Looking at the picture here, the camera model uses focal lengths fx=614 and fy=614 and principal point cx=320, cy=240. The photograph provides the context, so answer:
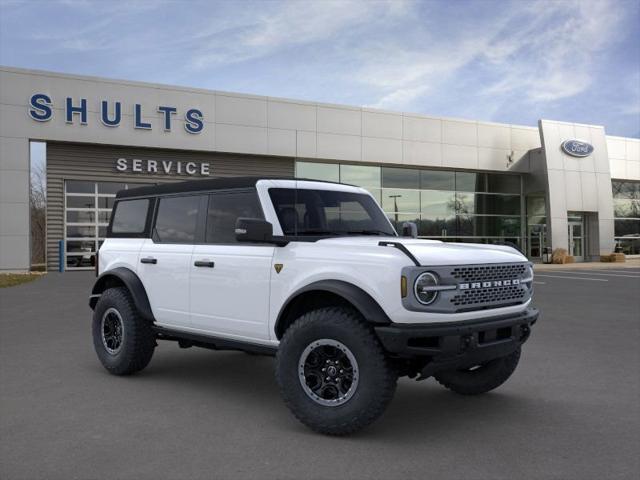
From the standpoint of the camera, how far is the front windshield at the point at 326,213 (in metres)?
5.19

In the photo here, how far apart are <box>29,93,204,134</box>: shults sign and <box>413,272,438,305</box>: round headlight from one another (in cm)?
2176

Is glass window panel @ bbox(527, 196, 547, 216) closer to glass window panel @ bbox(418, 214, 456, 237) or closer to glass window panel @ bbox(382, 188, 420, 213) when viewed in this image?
glass window panel @ bbox(418, 214, 456, 237)

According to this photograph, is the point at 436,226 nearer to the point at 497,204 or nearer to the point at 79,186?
the point at 497,204

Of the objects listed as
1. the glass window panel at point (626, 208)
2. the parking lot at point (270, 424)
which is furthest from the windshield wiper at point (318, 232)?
the glass window panel at point (626, 208)

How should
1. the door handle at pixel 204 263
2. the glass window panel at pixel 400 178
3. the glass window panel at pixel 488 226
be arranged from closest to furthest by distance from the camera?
the door handle at pixel 204 263
the glass window panel at pixel 400 178
the glass window panel at pixel 488 226

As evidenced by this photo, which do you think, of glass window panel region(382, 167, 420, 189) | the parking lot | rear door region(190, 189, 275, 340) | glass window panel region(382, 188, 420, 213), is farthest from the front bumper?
glass window panel region(382, 167, 420, 189)

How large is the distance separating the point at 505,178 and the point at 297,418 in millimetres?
30903

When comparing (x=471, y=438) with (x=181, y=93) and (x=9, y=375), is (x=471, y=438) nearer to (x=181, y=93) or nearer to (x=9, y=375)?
(x=9, y=375)

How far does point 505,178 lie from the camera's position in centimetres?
3322

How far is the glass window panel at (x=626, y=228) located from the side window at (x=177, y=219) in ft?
115

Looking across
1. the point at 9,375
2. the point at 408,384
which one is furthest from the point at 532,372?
the point at 9,375

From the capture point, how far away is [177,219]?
5930 mm

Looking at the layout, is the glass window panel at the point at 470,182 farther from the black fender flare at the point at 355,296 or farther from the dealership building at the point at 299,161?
the black fender flare at the point at 355,296

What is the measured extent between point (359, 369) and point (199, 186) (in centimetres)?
253
